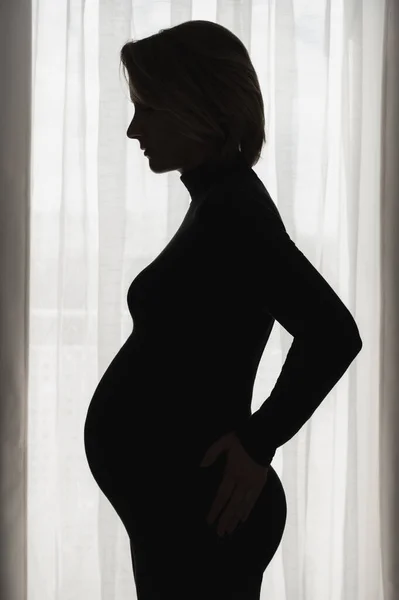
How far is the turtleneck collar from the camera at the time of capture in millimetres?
818

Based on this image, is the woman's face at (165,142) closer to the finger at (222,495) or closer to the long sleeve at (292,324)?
the long sleeve at (292,324)

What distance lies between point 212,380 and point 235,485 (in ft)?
0.37

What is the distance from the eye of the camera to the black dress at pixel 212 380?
2.30ft

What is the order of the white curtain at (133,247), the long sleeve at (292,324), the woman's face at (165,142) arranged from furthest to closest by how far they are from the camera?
the white curtain at (133,247) < the woman's face at (165,142) < the long sleeve at (292,324)

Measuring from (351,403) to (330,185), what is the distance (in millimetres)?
592

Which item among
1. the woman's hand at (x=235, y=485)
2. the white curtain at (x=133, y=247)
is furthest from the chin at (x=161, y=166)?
the white curtain at (x=133, y=247)

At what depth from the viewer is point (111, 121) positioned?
1.81 metres

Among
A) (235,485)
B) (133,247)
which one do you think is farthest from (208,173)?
(133,247)

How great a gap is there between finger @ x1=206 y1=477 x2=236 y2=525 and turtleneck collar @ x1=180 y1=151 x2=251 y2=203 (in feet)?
1.10

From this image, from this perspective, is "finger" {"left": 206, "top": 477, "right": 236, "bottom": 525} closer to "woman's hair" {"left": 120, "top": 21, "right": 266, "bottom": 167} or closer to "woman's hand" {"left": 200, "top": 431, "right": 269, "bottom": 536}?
"woman's hand" {"left": 200, "top": 431, "right": 269, "bottom": 536}

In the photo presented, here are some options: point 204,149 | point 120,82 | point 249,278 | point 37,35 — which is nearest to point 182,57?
point 204,149

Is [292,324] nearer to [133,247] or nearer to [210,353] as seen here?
[210,353]

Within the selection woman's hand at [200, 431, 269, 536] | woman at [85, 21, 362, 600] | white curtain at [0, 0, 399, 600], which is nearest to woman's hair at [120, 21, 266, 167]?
woman at [85, 21, 362, 600]

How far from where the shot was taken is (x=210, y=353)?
0.76 m
